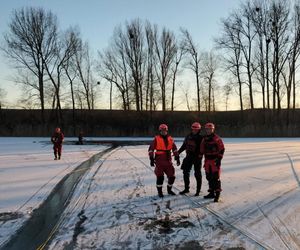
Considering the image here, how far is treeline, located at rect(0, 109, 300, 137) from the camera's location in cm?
4322

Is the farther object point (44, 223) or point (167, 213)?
point (167, 213)

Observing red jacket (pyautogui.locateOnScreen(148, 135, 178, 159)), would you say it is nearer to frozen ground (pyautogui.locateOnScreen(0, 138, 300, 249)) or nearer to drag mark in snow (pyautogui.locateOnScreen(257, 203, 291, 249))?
frozen ground (pyautogui.locateOnScreen(0, 138, 300, 249))

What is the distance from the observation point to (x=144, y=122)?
180ft

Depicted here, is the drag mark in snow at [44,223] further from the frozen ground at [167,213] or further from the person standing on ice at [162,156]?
the person standing on ice at [162,156]

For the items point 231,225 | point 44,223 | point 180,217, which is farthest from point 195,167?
point 44,223

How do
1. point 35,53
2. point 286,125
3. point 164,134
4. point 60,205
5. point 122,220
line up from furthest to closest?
1. point 35,53
2. point 286,125
3. point 164,134
4. point 60,205
5. point 122,220

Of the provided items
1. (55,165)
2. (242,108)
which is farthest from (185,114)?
(55,165)

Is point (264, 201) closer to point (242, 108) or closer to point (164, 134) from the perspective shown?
point (164, 134)

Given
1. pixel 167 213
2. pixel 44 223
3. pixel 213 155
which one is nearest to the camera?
pixel 44 223

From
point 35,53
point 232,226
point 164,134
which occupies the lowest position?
point 232,226

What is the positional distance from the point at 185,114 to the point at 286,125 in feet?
59.2

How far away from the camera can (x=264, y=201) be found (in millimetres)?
9359

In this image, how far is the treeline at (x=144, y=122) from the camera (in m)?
43.2

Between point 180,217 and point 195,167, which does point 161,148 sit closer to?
point 195,167
